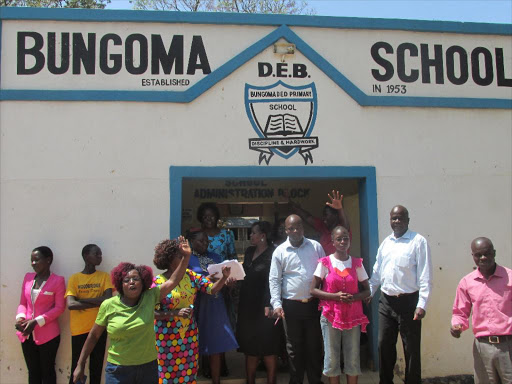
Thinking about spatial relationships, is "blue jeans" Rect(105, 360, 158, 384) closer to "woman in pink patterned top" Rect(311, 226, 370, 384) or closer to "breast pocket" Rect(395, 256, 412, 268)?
"woman in pink patterned top" Rect(311, 226, 370, 384)

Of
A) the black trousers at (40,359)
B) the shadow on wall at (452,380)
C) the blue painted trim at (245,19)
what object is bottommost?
the shadow on wall at (452,380)

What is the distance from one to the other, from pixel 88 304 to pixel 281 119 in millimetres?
2848

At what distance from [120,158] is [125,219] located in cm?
67

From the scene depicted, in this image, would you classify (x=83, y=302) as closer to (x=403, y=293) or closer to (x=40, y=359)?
(x=40, y=359)

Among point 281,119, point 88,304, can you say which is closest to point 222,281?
point 88,304

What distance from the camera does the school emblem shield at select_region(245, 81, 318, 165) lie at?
555cm

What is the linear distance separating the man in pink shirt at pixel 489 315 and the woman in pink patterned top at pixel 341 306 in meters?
0.89

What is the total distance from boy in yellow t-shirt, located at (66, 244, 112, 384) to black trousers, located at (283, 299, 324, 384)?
1.83m

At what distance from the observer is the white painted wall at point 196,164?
206 inches

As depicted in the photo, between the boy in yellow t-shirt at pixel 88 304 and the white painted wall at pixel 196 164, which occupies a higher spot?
the white painted wall at pixel 196 164

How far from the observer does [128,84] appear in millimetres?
5488

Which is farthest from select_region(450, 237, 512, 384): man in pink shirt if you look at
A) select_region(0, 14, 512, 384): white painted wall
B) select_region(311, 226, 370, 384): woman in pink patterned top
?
select_region(0, 14, 512, 384): white painted wall

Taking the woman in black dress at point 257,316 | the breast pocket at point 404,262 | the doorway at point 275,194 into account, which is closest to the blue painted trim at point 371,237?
the doorway at point 275,194

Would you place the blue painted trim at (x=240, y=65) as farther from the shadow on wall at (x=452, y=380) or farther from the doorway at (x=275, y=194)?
the shadow on wall at (x=452, y=380)
